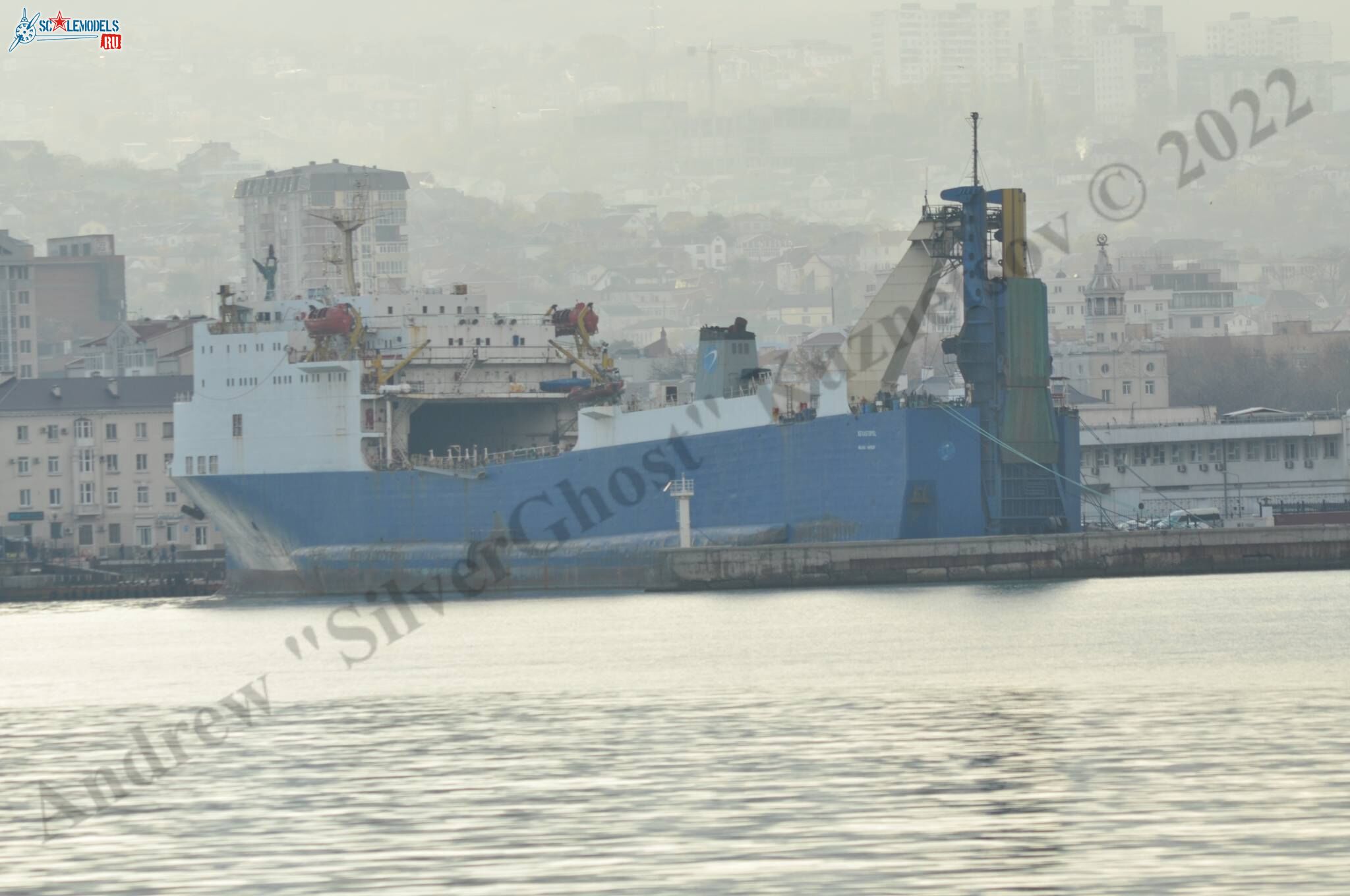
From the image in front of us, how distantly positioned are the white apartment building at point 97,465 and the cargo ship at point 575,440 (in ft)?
62.1

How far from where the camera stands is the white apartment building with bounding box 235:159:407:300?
177375mm

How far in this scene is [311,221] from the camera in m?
179

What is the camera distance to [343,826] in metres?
22.4

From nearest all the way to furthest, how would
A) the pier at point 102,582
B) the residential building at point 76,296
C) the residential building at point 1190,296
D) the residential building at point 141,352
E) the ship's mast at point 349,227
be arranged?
the ship's mast at point 349,227 < the pier at point 102,582 < the residential building at point 141,352 < the residential building at point 76,296 < the residential building at point 1190,296

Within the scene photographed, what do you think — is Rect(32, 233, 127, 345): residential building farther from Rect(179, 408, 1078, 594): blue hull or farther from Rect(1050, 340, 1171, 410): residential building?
Rect(179, 408, 1078, 594): blue hull

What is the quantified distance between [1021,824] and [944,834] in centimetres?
81

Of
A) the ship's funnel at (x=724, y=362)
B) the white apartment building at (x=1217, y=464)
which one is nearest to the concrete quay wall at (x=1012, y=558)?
the ship's funnel at (x=724, y=362)

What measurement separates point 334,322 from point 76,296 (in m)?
85.5

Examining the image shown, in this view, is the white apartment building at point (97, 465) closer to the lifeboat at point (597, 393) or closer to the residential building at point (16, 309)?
the lifeboat at point (597, 393)

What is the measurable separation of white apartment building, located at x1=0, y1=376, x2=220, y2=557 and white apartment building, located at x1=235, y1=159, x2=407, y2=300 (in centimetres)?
8446

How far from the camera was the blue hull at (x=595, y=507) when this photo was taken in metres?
49.2

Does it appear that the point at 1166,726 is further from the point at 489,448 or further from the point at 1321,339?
the point at 1321,339

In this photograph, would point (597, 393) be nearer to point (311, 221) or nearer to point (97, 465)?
point (97, 465)

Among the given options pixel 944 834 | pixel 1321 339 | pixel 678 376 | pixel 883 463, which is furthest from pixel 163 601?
pixel 1321 339
